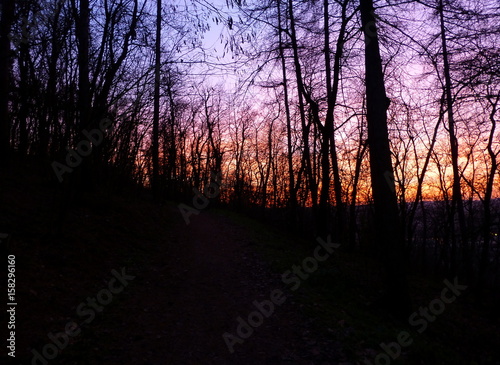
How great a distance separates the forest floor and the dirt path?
0.02 m

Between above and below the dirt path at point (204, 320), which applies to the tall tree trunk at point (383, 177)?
above

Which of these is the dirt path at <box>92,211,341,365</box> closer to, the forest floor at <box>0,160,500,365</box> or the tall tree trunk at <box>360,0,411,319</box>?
the forest floor at <box>0,160,500,365</box>

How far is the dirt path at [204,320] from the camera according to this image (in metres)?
5.00

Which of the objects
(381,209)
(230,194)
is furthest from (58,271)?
(230,194)

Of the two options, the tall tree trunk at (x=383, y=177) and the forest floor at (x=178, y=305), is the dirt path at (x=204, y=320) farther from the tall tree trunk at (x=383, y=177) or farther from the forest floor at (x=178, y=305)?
the tall tree trunk at (x=383, y=177)

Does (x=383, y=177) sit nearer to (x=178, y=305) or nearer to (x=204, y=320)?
(x=204, y=320)

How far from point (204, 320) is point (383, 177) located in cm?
438

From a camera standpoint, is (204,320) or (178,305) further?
(178,305)

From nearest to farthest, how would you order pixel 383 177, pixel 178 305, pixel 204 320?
pixel 204 320, pixel 178 305, pixel 383 177

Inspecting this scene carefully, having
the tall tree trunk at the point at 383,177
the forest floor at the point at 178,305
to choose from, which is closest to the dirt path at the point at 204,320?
the forest floor at the point at 178,305

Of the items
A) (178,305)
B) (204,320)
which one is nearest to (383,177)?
(204,320)

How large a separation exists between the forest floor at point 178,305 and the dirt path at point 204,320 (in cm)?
2

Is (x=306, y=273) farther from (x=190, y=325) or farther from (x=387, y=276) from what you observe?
(x=190, y=325)

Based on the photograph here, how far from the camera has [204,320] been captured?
616 cm
